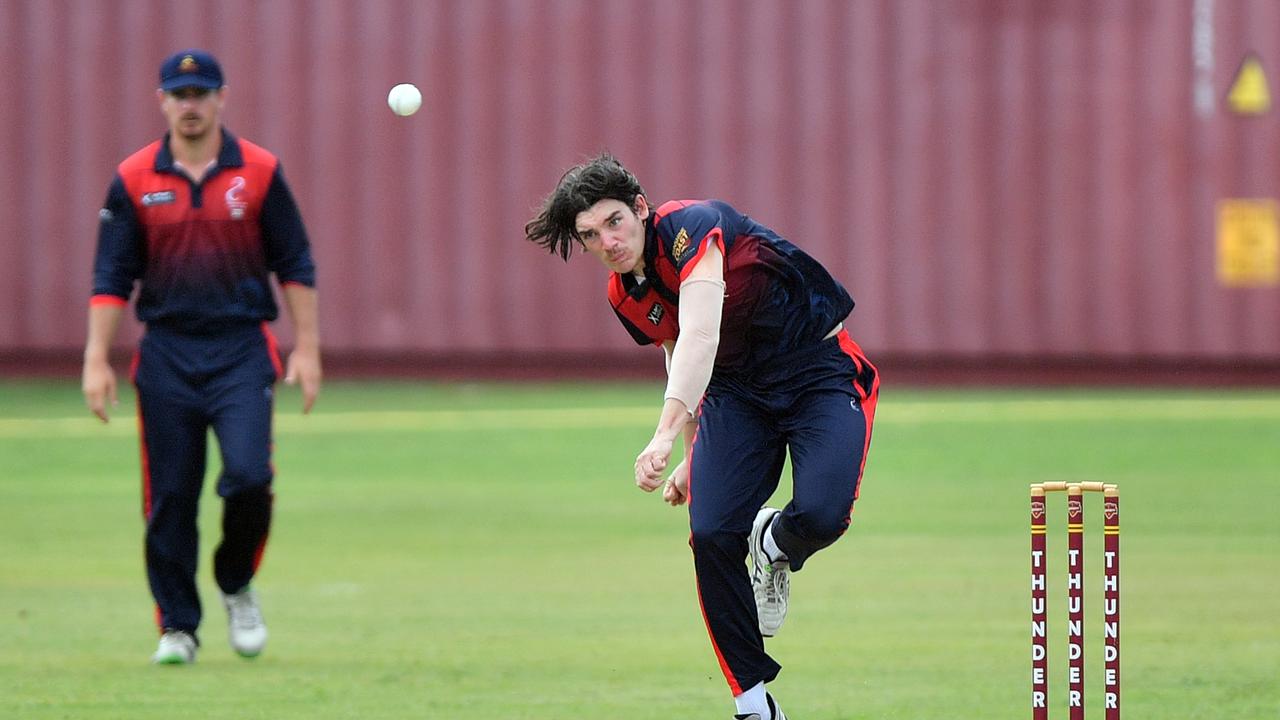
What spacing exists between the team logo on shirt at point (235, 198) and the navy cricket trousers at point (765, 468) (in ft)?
7.30

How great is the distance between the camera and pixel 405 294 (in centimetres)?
2019

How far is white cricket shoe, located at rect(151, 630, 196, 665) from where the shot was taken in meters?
7.51

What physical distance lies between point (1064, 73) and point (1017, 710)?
14.3 meters

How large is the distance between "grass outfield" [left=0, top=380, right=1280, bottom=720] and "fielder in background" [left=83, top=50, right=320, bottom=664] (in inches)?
21.7

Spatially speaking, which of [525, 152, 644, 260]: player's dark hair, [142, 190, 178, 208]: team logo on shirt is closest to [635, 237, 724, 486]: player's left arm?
[525, 152, 644, 260]: player's dark hair

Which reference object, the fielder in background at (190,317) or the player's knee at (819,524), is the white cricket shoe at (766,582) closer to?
the player's knee at (819,524)

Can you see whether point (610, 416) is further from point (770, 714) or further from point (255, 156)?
point (770, 714)

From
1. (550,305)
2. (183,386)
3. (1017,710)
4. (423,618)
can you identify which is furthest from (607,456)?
(1017,710)

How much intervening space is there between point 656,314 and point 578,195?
534 mm

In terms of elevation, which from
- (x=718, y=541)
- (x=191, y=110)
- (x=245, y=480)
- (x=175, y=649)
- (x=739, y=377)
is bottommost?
(x=175, y=649)

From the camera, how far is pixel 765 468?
20.1 ft

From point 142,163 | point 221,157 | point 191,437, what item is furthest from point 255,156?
point 191,437

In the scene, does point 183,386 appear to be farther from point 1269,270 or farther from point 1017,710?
point 1269,270

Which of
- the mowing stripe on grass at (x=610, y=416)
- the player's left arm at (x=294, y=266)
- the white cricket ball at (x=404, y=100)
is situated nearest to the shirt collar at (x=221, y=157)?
the player's left arm at (x=294, y=266)
